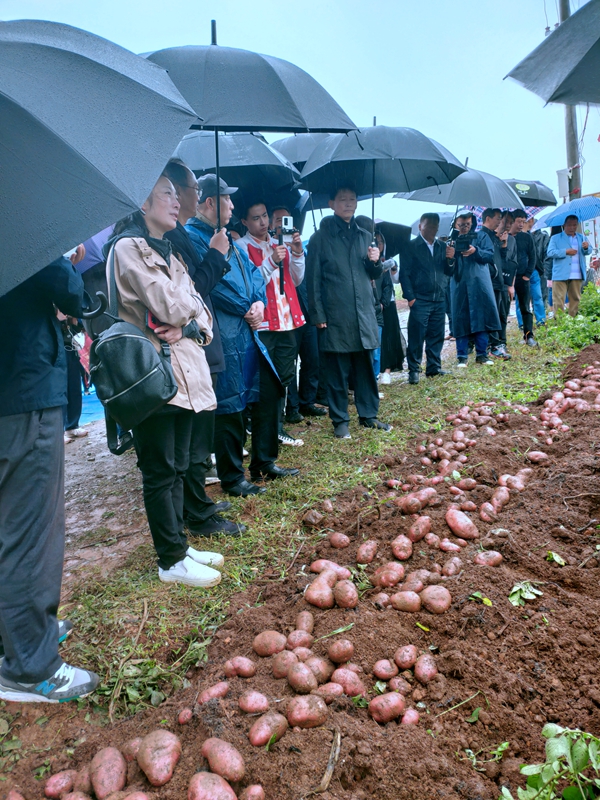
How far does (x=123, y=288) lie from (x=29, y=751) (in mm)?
1608

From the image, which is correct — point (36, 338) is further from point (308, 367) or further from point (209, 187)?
point (308, 367)

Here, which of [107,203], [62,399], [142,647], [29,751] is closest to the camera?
[107,203]

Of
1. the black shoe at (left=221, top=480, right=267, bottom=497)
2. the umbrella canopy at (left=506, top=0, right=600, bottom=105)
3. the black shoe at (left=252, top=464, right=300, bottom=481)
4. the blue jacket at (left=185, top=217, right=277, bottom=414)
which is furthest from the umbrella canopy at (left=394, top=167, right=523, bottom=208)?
the black shoe at (left=221, top=480, right=267, bottom=497)

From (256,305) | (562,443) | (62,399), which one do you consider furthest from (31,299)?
(562,443)

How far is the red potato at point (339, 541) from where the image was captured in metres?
2.56

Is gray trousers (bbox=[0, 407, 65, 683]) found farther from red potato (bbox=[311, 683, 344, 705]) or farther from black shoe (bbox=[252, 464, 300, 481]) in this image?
black shoe (bbox=[252, 464, 300, 481])

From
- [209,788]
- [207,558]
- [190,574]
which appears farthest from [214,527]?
[209,788]

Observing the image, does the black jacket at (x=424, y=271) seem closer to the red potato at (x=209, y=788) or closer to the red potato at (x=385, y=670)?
the red potato at (x=385, y=670)

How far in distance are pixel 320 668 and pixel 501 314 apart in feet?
23.1

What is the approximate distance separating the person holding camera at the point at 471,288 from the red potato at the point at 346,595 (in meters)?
5.32

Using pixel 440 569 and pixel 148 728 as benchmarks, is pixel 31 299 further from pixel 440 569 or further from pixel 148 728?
pixel 440 569

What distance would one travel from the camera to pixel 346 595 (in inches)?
79.1

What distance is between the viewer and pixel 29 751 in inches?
63.5

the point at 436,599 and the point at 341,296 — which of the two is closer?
the point at 436,599
